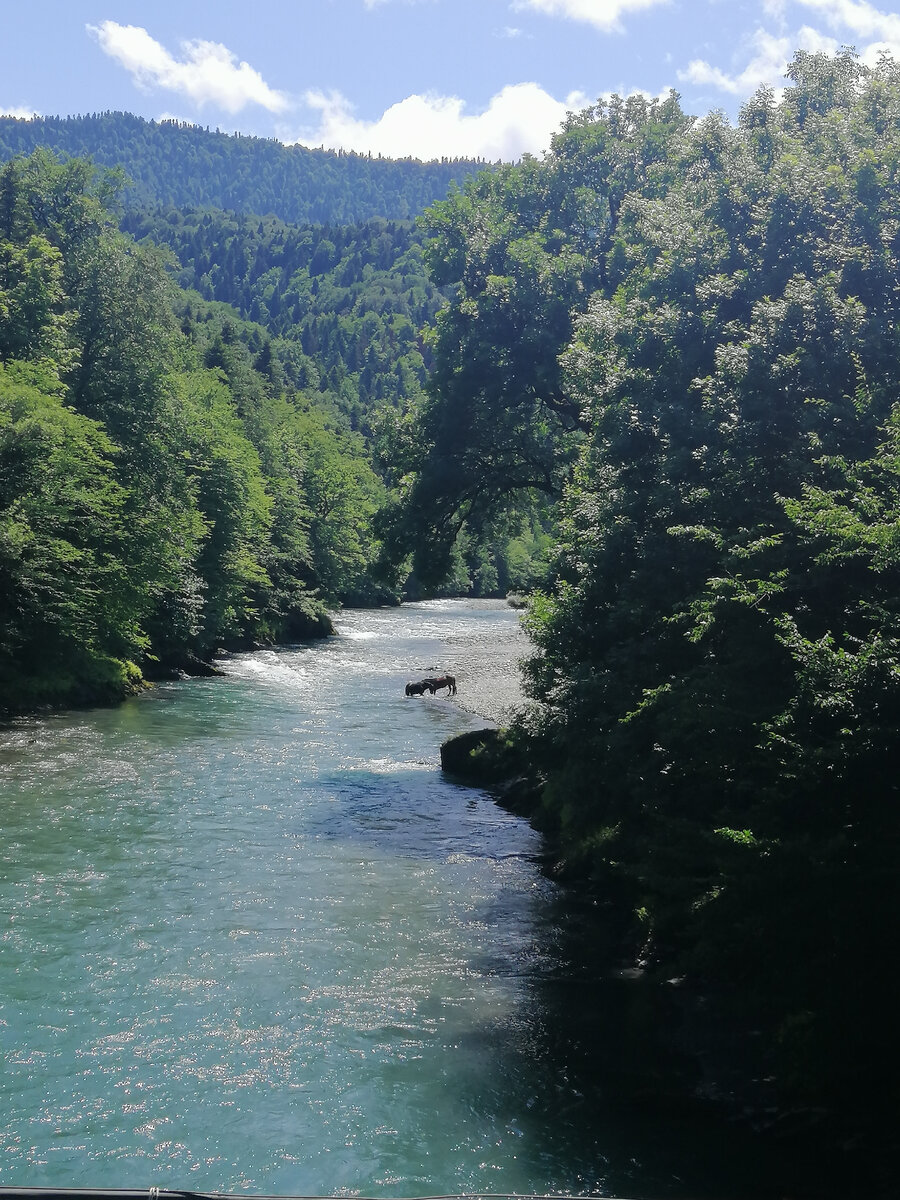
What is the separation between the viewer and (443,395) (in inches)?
1027

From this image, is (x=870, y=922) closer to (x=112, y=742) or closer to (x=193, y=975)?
(x=193, y=975)

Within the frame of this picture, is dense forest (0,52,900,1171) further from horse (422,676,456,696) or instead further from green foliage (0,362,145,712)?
horse (422,676,456,696)

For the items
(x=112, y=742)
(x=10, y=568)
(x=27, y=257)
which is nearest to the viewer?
(x=112, y=742)

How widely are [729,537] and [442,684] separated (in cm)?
2642

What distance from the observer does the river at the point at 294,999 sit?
337 inches

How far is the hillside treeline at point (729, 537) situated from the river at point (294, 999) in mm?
1545

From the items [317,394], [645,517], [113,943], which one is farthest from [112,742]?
[317,394]

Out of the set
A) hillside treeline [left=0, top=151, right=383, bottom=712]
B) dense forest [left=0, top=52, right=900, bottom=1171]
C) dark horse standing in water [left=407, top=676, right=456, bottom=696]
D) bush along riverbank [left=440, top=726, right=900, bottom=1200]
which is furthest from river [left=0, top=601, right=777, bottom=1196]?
dark horse standing in water [left=407, top=676, right=456, bottom=696]

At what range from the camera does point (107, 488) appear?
109 feet

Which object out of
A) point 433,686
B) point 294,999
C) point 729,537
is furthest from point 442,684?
point 294,999

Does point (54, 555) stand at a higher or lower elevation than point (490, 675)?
higher

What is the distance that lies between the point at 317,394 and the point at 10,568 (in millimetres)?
151443

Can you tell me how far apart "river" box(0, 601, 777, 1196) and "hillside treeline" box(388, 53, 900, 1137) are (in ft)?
5.07

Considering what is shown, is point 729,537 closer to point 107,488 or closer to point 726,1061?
point 726,1061
